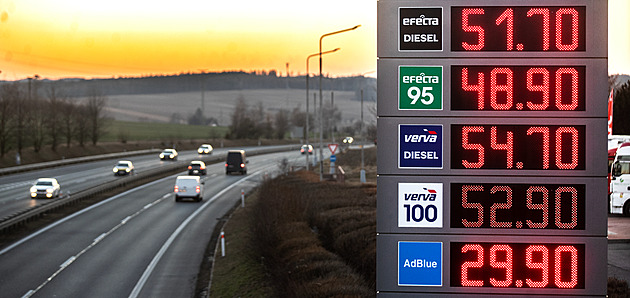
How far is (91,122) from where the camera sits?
348 feet

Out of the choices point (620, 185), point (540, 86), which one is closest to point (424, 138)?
point (540, 86)

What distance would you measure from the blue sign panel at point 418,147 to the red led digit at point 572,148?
1630 mm

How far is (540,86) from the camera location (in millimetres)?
10844

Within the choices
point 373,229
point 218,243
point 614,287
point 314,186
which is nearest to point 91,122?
point 314,186

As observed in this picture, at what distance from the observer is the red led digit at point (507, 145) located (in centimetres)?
1081

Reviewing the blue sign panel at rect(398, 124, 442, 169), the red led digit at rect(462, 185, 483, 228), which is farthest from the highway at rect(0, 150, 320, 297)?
the red led digit at rect(462, 185, 483, 228)

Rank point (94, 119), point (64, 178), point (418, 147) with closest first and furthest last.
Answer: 1. point (418, 147)
2. point (64, 178)
3. point (94, 119)

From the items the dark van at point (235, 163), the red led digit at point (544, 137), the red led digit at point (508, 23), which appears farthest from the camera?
the dark van at point (235, 163)

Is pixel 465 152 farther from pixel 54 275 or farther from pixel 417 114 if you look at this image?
pixel 54 275

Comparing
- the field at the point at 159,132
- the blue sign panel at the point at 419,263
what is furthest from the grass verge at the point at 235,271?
the field at the point at 159,132

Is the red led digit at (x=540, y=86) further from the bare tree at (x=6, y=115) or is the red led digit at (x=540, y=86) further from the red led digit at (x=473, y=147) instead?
the bare tree at (x=6, y=115)

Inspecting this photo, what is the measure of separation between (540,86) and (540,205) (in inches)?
65.6

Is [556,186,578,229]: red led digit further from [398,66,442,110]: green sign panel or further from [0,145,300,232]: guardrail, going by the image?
[0,145,300,232]: guardrail

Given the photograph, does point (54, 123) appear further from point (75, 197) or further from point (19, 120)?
point (75, 197)
